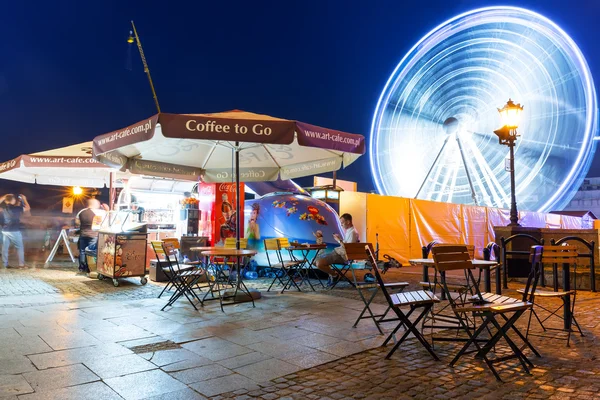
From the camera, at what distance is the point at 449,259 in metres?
3.75

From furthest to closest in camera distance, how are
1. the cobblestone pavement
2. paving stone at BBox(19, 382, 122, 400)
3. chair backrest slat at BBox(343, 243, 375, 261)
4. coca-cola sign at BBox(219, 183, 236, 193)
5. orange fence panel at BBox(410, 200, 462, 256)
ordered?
orange fence panel at BBox(410, 200, 462, 256), coca-cola sign at BBox(219, 183, 236, 193), chair backrest slat at BBox(343, 243, 375, 261), the cobblestone pavement, paving stone at BBox(19, 382, 122, 400)

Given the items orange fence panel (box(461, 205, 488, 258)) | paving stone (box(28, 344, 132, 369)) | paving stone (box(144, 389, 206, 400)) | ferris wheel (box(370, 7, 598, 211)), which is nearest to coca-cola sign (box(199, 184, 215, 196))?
paving stone (box(28, 344, 132, 369))

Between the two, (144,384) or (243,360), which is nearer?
(144,384)

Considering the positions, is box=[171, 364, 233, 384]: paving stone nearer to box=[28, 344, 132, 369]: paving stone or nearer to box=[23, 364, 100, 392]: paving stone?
box=[23, 364, 100, 392]: paving stone

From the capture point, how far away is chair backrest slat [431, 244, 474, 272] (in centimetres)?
366

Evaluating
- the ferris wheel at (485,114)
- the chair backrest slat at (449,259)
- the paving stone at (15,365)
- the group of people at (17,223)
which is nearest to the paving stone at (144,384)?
the paving stone at (15,365)

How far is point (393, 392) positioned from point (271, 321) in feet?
7.60

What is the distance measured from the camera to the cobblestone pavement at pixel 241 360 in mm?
2746

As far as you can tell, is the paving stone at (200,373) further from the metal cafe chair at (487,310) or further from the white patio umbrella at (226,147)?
the white patio umbrella at (226,147)

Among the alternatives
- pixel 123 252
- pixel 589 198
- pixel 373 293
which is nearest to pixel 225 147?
pixel 123 252

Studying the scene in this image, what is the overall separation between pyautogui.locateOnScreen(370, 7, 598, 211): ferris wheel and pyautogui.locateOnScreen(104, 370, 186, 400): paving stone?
42.8ft

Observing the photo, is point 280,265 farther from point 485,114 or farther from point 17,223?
point 485,114

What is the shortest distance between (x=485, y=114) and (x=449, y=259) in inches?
569

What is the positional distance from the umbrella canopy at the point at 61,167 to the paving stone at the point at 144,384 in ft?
17.3
